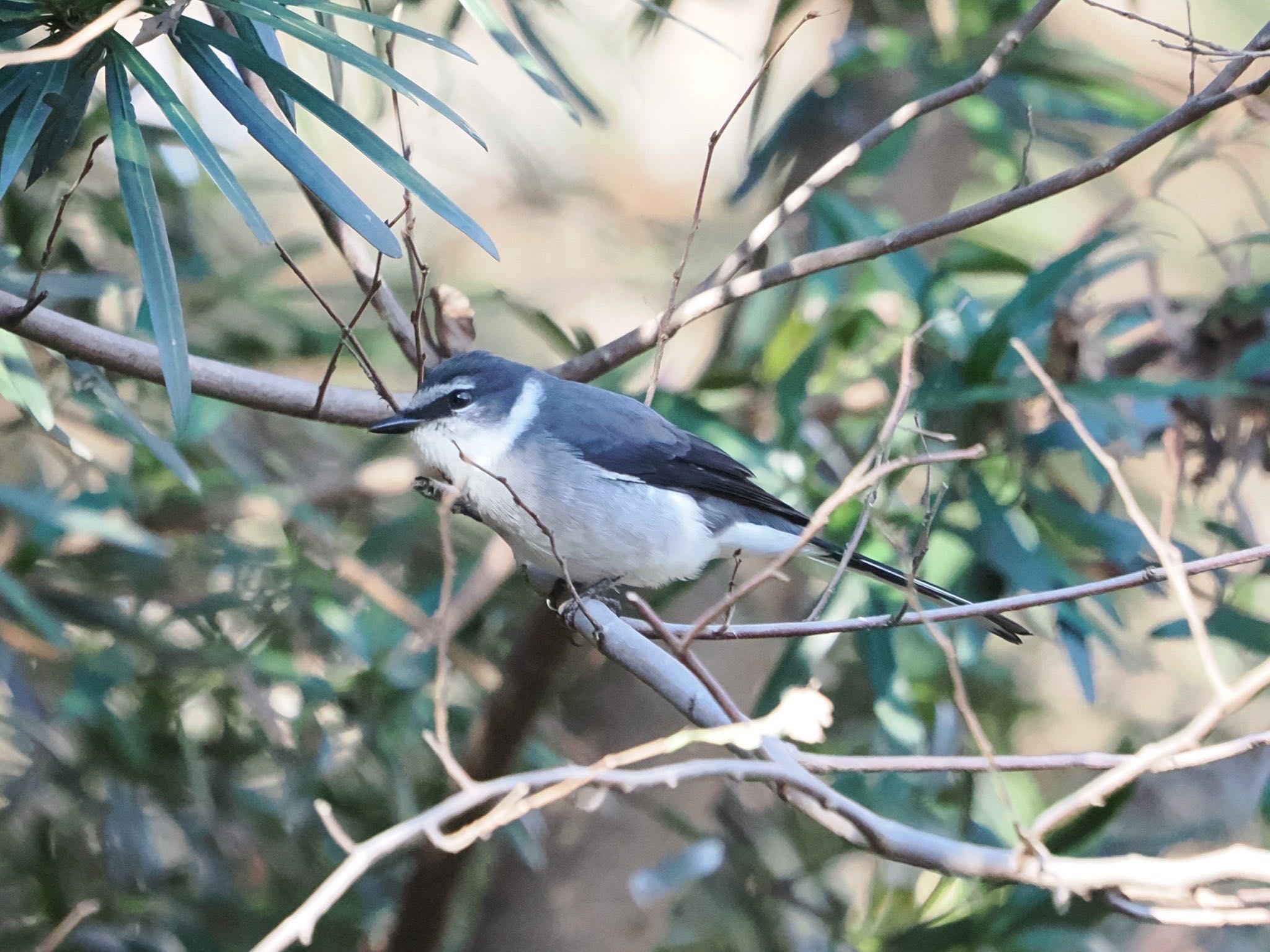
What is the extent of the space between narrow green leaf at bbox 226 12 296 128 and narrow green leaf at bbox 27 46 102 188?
19 cm

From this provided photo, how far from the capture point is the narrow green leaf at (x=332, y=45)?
1.40m

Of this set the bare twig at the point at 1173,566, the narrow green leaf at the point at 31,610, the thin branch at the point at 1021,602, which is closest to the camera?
the bare twig at the point at 1173,566

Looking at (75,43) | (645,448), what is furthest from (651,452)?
(75,43)

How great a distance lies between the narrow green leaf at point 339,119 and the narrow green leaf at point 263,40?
0.10ft

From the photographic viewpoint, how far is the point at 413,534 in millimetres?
2781

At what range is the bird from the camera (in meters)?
1.90

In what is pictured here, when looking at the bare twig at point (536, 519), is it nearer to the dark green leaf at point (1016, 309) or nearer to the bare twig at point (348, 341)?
the bare twig at point (348, 341)

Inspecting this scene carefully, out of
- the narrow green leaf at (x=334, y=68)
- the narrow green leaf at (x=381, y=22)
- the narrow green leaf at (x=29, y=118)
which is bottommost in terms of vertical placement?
the narrow green leaf at (x=29, y=118)

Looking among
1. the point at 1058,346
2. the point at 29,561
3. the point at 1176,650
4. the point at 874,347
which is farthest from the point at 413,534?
the point at 1176,650

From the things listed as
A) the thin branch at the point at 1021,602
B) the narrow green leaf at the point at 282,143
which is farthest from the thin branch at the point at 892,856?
the narrow green leaf at the point at 282,143

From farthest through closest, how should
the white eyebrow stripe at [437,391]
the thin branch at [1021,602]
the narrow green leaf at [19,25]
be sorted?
the white eyebrow stripe at [437,391], the narrow green leaf at [19,25], the thin branch at [1021,602]

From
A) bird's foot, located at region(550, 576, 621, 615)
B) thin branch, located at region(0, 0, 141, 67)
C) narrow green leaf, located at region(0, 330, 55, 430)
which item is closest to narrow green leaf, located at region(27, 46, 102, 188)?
thin branch, located at region(0, 0, 141, 67)

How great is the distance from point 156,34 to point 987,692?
248cm

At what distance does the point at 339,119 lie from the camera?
1.43m
